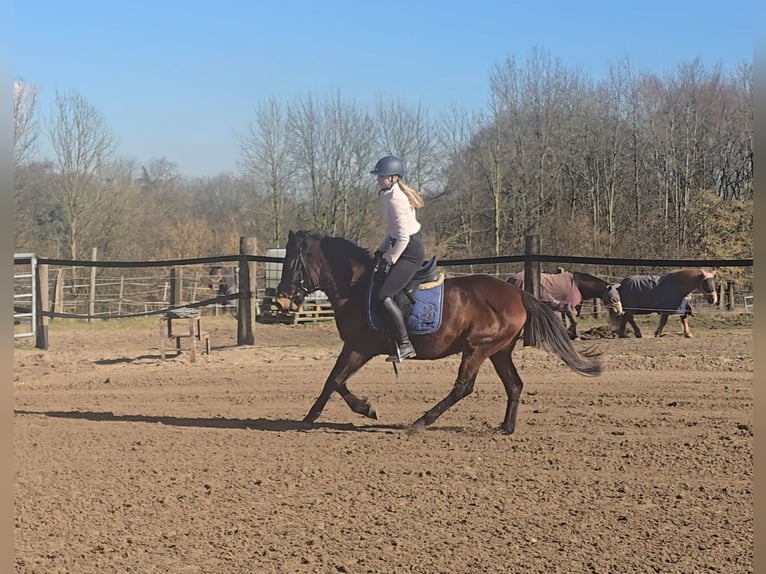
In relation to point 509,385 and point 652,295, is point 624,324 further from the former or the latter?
point 509,385

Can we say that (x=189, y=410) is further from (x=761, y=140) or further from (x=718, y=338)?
(x=718, y=338)

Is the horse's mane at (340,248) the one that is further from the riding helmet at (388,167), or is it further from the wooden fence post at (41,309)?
the wooden fence post at (41,309)

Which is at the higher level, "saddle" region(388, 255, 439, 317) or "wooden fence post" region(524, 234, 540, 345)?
"wooden fence post" region(524, 234, 540, 345)

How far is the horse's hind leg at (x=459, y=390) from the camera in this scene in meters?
7.16

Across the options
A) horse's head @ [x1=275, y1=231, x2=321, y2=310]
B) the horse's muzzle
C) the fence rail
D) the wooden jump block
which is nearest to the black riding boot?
horse's head @ [x1=275, y1=231, x2=321, y2=310]

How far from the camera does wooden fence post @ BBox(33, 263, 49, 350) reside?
14258mm

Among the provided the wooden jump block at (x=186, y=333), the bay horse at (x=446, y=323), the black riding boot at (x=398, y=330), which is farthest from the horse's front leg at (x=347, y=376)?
the wooden jump block at (x=186, y=333)

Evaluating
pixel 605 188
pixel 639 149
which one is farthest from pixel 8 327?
pixel 605 188

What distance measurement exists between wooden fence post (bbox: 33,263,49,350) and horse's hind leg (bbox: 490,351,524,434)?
9.53m

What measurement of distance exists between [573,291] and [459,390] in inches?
384

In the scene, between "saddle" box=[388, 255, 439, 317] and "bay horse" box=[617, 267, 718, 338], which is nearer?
"saddle" box=[388, 255, 439, 317]

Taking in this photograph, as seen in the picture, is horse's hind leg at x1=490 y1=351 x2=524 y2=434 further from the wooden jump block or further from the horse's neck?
the horse's neck

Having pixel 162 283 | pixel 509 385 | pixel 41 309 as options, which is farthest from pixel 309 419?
pixel 162 283

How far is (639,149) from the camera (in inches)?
1106
